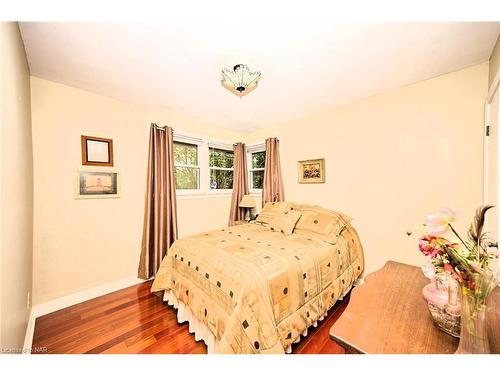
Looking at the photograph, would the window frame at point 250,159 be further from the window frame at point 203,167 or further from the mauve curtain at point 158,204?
the mauve curtain at point 158,204

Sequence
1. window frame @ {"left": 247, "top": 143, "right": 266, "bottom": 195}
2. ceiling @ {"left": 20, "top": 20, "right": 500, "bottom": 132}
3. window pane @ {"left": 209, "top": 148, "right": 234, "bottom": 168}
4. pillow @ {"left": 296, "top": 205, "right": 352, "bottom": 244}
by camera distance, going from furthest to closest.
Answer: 1. window frame @ {"left": 247, "top": 143, "right": 266, "bottom": 195}
2. window pane @ {"left": 209, "top": 148, "right": 234, "bottom": 168}
3. pillow @ {"left": 296, "top": 205, "right": 352, "bottom": 244}
4. ceiling @ {"left": 20, "top": 20, "right": 500, "bottom": 132}

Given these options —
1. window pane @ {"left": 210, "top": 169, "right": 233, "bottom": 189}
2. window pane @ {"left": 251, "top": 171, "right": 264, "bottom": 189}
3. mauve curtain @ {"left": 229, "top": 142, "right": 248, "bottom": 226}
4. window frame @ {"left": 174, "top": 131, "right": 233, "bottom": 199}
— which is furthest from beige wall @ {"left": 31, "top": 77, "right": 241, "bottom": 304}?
window pane @ {"left": 251, "top": 171, "right": 264, "bottom": 189}

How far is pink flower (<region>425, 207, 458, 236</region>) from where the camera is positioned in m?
0.73

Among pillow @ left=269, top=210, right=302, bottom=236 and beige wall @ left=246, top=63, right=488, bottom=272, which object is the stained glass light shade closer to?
beige wall @ left=246, top=63, right=488, bottom=272

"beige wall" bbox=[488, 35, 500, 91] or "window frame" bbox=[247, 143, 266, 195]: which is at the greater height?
"beige wall" bbox=[488, 35, 500, 91]

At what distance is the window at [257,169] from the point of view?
3963 millimetres

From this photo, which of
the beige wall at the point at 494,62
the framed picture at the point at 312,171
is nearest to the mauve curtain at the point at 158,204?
the framed picture at the point at 312,171

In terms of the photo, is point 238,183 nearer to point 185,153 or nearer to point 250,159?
point 250,159

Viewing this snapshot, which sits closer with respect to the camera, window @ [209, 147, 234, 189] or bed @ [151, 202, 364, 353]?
bed @ [151, 202, 364, 353]

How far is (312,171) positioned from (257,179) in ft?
4.17

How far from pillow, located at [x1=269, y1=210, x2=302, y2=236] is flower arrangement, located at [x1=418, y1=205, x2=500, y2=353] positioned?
1758mm

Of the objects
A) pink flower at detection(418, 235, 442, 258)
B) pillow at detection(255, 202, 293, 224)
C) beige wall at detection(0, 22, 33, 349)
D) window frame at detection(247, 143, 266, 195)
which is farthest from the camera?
window frame at detection(247, 143, 266, 195)

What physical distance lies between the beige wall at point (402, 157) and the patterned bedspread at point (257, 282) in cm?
56
